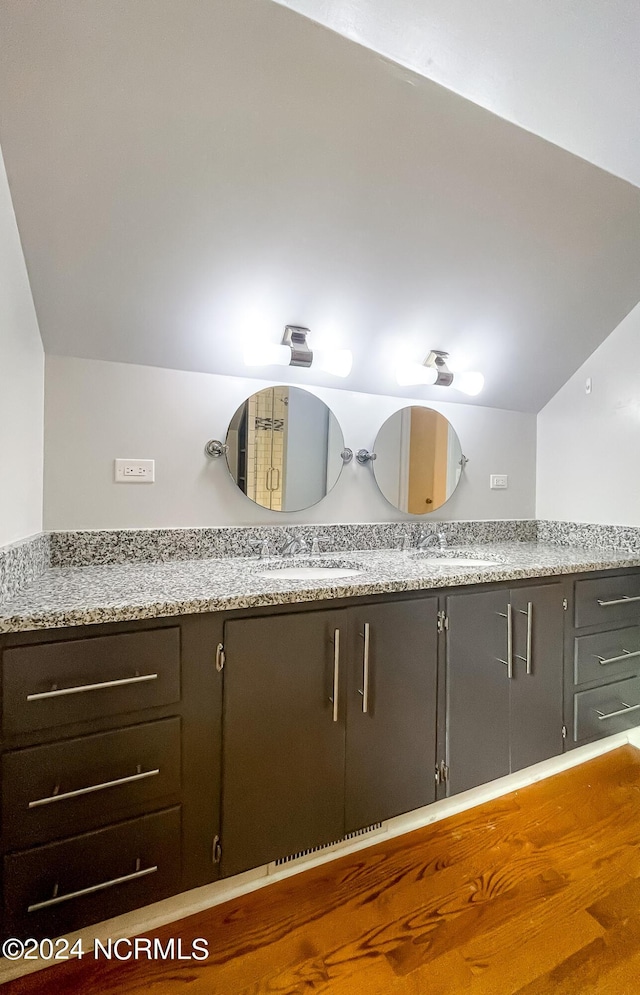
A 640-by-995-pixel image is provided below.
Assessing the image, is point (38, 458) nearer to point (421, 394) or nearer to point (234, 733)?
point (234, 733)

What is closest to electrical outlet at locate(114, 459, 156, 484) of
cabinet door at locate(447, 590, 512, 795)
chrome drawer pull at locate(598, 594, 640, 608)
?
cabinet door at locate(447, 590, 512, 795)

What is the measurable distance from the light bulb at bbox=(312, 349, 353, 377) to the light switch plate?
3.57 feet

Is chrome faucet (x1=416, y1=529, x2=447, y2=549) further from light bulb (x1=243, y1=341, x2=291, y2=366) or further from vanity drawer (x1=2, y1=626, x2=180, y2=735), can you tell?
vanity drawer (x1=2, y1=626, x2=180, y2=735)

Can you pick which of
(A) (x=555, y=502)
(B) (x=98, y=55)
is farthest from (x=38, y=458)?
(A) (x=555, y=502)

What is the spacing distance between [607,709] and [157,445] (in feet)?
6.94

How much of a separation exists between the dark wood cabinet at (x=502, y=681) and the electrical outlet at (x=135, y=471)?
1.17 metres

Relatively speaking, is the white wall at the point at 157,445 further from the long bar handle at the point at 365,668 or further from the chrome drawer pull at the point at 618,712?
the chrome drawer pull at the point at 618,712

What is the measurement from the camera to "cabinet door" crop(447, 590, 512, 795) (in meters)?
1.51

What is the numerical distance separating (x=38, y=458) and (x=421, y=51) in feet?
5.16

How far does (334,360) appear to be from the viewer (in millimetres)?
1830

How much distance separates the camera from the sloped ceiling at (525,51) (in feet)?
3.31

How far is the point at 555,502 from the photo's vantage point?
246cm

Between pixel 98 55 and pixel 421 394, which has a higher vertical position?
pixel 98 55

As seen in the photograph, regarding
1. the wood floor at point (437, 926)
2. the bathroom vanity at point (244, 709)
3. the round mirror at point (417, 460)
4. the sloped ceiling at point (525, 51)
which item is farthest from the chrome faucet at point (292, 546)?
the sloped ceiling at point (525, 51)
